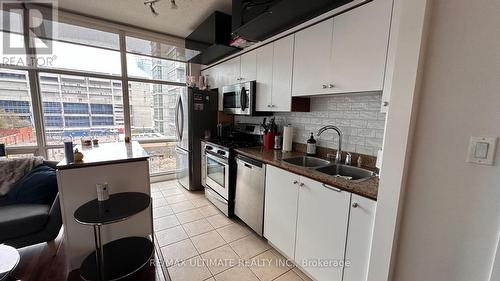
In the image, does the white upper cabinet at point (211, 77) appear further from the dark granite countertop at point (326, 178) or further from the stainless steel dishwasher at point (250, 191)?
the dark granite countertop at point (326, 178)

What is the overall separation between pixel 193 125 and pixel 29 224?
2084mm

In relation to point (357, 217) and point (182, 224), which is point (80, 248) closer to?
point (182, 224)

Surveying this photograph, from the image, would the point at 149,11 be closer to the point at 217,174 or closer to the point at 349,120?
the point at 217,174

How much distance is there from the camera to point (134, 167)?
6.13ft

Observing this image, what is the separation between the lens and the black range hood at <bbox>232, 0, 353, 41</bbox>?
1572 millimetres

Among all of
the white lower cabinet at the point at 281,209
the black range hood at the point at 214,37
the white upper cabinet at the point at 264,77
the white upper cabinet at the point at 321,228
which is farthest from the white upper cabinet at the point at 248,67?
the white upper cabinet at the point at 321,228

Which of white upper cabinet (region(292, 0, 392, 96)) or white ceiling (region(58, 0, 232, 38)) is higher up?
white ceiling (region(58, 0, 232, 38))

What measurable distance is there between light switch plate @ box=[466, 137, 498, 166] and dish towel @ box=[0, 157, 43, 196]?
347cm

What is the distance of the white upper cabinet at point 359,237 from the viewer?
3.96 ft

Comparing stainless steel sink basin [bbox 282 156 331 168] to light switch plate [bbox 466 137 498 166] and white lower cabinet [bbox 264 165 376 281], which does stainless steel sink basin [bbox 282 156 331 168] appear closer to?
white lower cabinet [bbox 264 165 376 281]

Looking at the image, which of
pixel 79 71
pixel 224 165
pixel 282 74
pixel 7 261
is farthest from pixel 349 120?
pixel 79 71

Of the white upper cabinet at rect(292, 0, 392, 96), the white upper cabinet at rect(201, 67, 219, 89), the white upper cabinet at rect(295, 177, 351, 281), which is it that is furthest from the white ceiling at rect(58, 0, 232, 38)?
the white upper cabinet at rect(295, 177, 351, 281)

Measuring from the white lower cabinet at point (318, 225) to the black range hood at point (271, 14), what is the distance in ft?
4.50

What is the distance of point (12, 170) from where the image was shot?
200 cm
